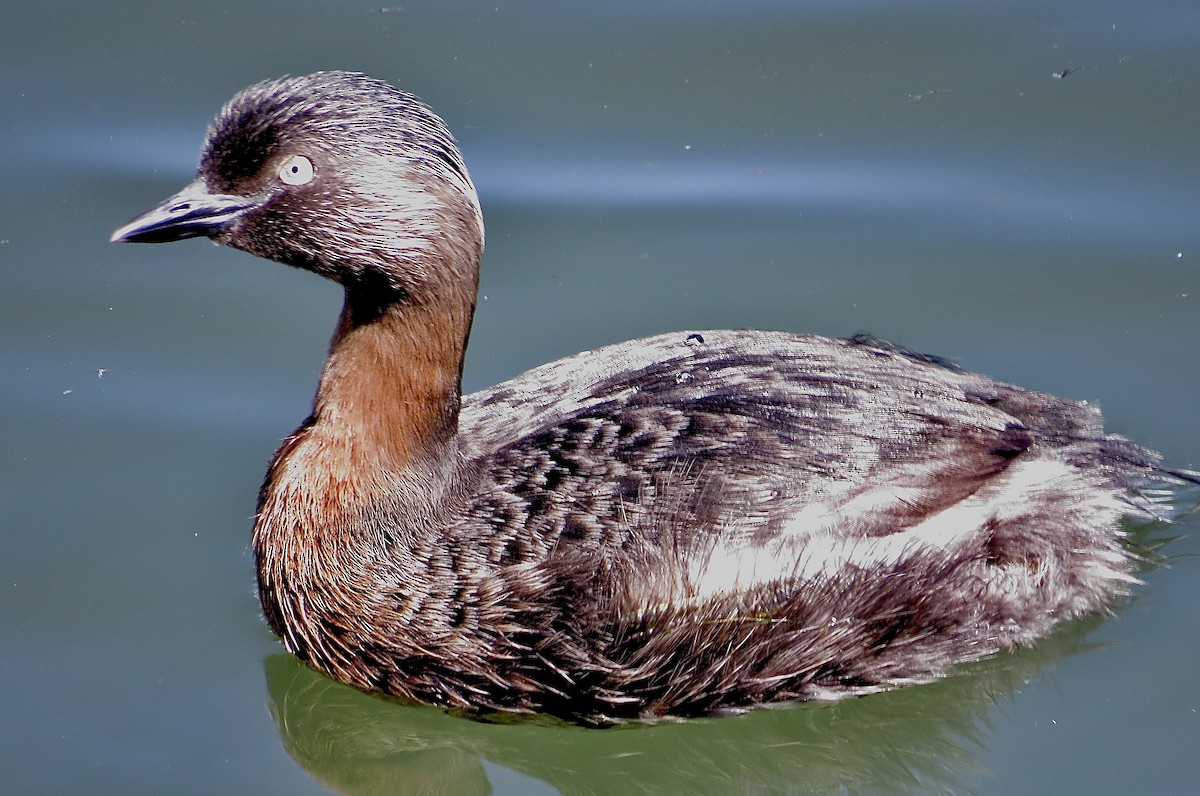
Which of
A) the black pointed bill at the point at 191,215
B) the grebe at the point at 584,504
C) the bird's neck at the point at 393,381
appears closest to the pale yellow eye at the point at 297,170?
the grebe at the point at 584,504

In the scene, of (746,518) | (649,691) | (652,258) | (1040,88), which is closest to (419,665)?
(649,691)

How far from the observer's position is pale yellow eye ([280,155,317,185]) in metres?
5.48

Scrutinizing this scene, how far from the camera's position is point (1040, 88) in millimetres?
8617

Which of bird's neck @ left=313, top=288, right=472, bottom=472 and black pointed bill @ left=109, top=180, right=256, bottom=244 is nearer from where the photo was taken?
black pointed bill @ left=109, top=180, right=256, bottom=244

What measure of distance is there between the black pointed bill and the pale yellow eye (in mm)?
156

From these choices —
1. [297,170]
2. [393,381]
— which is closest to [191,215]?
[297,170]

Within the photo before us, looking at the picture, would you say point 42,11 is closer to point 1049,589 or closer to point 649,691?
point 649,691

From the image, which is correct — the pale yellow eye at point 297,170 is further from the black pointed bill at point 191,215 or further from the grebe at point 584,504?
the black pointed bill at point 191,215

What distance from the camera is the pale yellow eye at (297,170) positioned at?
5477mm

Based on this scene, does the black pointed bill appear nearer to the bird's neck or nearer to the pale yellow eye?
the pale yellow eye

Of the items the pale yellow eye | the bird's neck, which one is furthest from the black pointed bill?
the bird's neck

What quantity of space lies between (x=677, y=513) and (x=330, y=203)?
154 cm

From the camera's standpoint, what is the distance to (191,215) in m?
5.53

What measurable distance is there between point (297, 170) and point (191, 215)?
1.28ft
